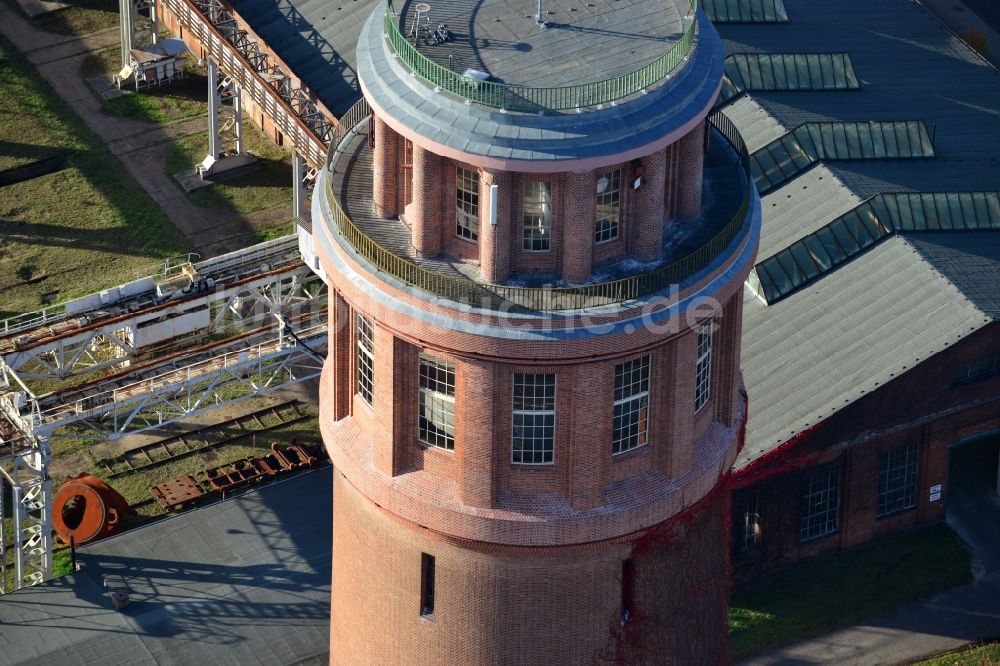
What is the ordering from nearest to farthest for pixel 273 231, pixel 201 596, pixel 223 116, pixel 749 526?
1. pixel 201 596
2. pixel 749 526
3. pixel 273 231
4. pixel 223 116

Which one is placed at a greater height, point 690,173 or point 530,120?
point 530,120

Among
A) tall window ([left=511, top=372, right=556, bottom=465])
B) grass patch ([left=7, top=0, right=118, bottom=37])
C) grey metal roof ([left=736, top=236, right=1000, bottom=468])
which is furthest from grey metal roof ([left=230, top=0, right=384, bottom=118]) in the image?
tall window ([left=511, top=372, right=556, bottom=465])

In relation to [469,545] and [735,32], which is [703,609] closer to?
[469,545]

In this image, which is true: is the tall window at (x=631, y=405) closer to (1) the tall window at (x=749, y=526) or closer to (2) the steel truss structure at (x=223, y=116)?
(1) the tall window at (x=749, y=526)

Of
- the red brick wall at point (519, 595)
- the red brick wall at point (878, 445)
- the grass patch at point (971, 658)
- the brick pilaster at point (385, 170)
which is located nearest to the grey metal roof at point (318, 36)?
the red brick wall at point (878, 445)

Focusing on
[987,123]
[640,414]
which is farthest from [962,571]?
[640,414]

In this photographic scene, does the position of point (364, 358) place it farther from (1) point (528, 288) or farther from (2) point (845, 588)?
(2) point (845, 588)

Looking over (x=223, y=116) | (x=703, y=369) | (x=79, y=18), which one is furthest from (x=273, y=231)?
(x=703, y=369)
